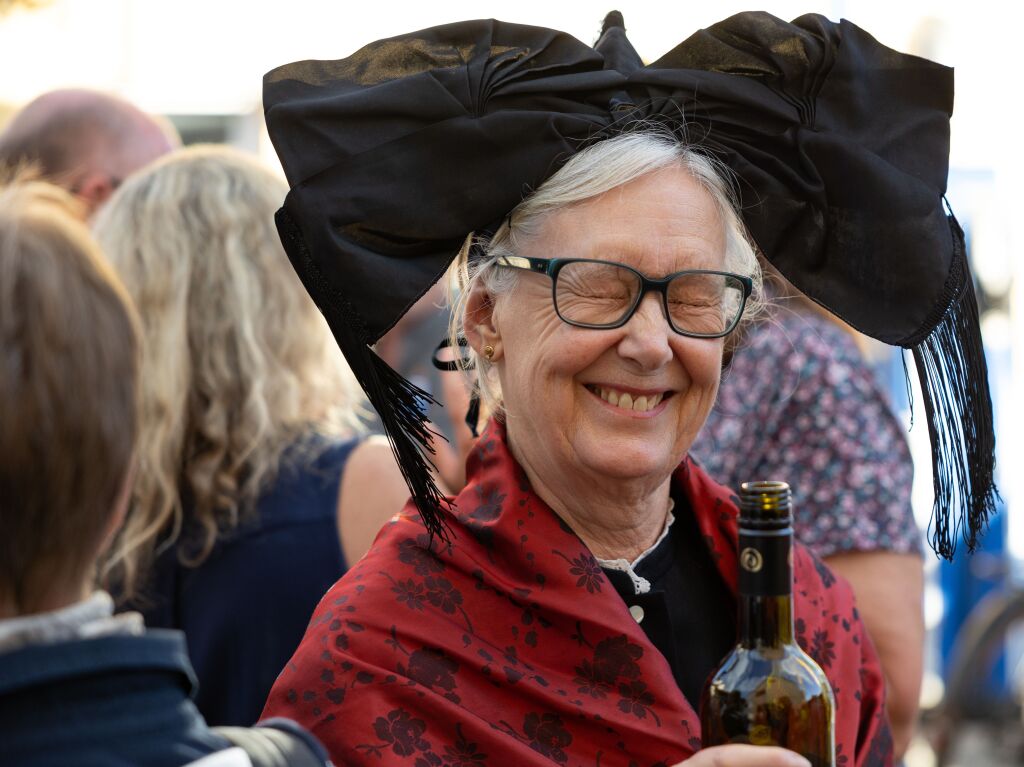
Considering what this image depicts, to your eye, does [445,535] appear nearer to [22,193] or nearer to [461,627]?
[461,627]

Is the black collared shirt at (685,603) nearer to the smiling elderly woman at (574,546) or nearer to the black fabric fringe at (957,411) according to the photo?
the smiling elderly woman at (574,546)

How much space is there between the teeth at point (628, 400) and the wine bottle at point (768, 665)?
542 millimetres

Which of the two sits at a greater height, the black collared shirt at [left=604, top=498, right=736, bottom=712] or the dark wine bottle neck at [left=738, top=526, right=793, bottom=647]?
the dark wine bottle neck at [left=738, top=526, right=793, bottom=647]

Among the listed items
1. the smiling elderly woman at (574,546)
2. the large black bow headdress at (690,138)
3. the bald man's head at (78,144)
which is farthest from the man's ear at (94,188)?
the smiling elderly woman at (574,546)

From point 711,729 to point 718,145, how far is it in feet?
3.36

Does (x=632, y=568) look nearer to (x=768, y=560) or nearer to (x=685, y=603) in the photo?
(x=685, y=603)

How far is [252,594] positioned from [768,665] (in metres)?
1.32

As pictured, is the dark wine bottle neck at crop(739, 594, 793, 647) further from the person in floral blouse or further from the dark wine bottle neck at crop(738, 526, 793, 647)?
the person in floral blouse

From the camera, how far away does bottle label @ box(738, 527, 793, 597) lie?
167 cm

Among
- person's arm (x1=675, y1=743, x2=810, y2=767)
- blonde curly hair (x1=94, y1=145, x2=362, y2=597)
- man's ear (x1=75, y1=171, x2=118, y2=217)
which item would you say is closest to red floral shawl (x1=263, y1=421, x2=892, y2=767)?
person's arm (x1=675, y1=743, x2=810, y2=767)

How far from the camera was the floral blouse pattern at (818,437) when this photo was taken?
3.12 meters

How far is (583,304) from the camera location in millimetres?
2205

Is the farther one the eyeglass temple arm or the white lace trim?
the white lace trim

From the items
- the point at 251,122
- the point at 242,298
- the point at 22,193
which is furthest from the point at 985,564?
the point at 22,193
